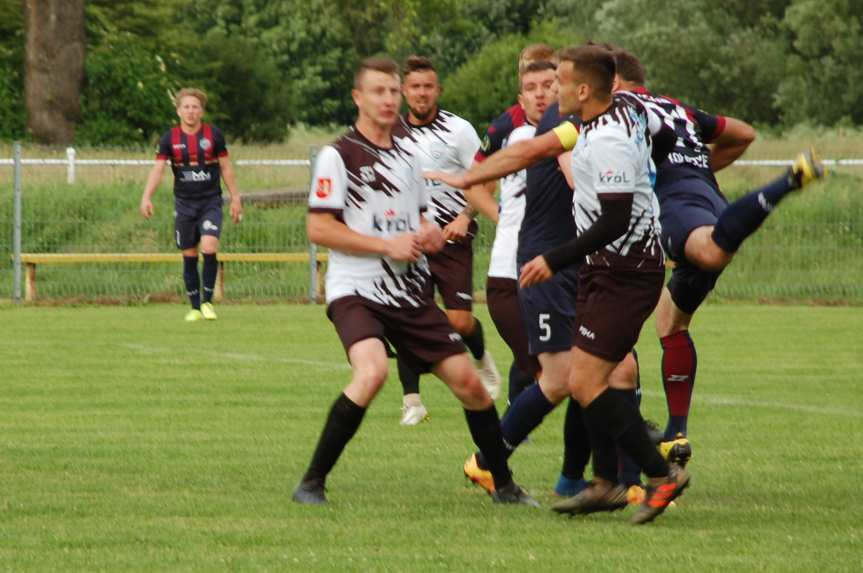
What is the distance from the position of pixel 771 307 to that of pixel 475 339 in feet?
37.5

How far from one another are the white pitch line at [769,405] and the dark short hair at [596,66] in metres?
4.79

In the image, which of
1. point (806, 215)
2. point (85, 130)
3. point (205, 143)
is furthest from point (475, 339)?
point (85, 130)

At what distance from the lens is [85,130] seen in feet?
137

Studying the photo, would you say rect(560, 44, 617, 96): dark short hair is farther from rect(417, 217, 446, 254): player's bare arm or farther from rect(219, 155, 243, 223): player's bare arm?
rect(219, 155, 243, 223): player's bare arm

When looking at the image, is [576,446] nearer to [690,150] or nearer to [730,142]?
[690,150]

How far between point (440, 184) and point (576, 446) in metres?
2.98

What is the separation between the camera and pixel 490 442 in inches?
308

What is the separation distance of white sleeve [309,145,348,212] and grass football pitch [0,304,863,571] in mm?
1244

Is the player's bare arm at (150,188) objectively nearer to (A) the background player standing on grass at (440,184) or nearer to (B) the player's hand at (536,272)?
(A) the background player standing on grass at (440,184)

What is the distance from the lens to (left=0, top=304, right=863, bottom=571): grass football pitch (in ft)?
21.3

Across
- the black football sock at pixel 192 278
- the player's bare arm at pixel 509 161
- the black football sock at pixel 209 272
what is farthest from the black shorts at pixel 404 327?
the black football sock at pixel 192 278

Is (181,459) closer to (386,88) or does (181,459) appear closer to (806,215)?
(386,88)

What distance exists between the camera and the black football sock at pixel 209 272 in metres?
19.1

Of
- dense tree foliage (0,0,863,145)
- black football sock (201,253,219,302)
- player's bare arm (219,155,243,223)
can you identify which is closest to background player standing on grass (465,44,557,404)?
player's bare arm (219,155,243,223)
